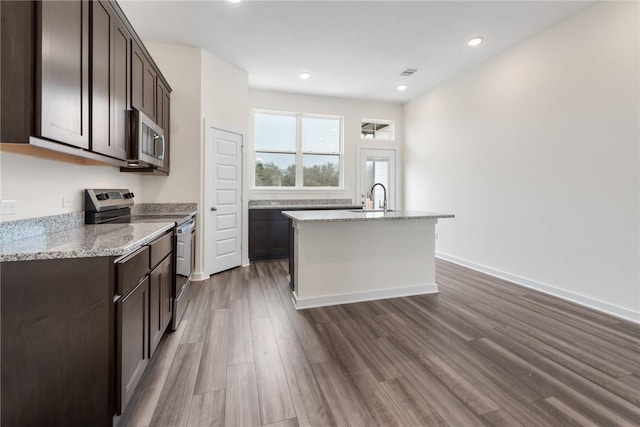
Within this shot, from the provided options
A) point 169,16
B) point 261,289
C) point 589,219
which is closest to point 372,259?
point 261,289

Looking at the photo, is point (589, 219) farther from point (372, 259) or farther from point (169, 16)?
point (169, 16)

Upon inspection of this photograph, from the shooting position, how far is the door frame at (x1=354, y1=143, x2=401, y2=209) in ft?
20.4

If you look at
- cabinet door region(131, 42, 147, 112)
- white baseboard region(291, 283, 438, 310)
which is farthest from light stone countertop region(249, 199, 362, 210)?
cabinet door region(131, 42, 147, 112)

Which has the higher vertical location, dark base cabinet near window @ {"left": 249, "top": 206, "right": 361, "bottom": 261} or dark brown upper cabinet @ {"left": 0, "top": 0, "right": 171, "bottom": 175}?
dark brown upper cabinet @ {"left": 0, "top": 0, "right": 171, "bottom": 175}

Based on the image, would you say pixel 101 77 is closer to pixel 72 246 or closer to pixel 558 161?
pixel 72 246

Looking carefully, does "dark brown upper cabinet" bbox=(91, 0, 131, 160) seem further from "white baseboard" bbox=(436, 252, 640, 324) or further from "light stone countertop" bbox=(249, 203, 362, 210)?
"white baseboard" bbox=(436, 252, 640, 324)

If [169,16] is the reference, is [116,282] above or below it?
below

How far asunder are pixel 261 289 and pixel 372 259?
143cm

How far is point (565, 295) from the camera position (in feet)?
10.7

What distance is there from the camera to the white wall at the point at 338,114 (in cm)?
550

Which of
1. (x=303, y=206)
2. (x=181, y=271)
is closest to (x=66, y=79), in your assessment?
(x=181, y=271)

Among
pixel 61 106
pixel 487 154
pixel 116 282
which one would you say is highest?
pixel 487 154

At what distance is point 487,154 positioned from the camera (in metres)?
4.30

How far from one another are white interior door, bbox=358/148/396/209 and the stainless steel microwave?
4.20 metres
